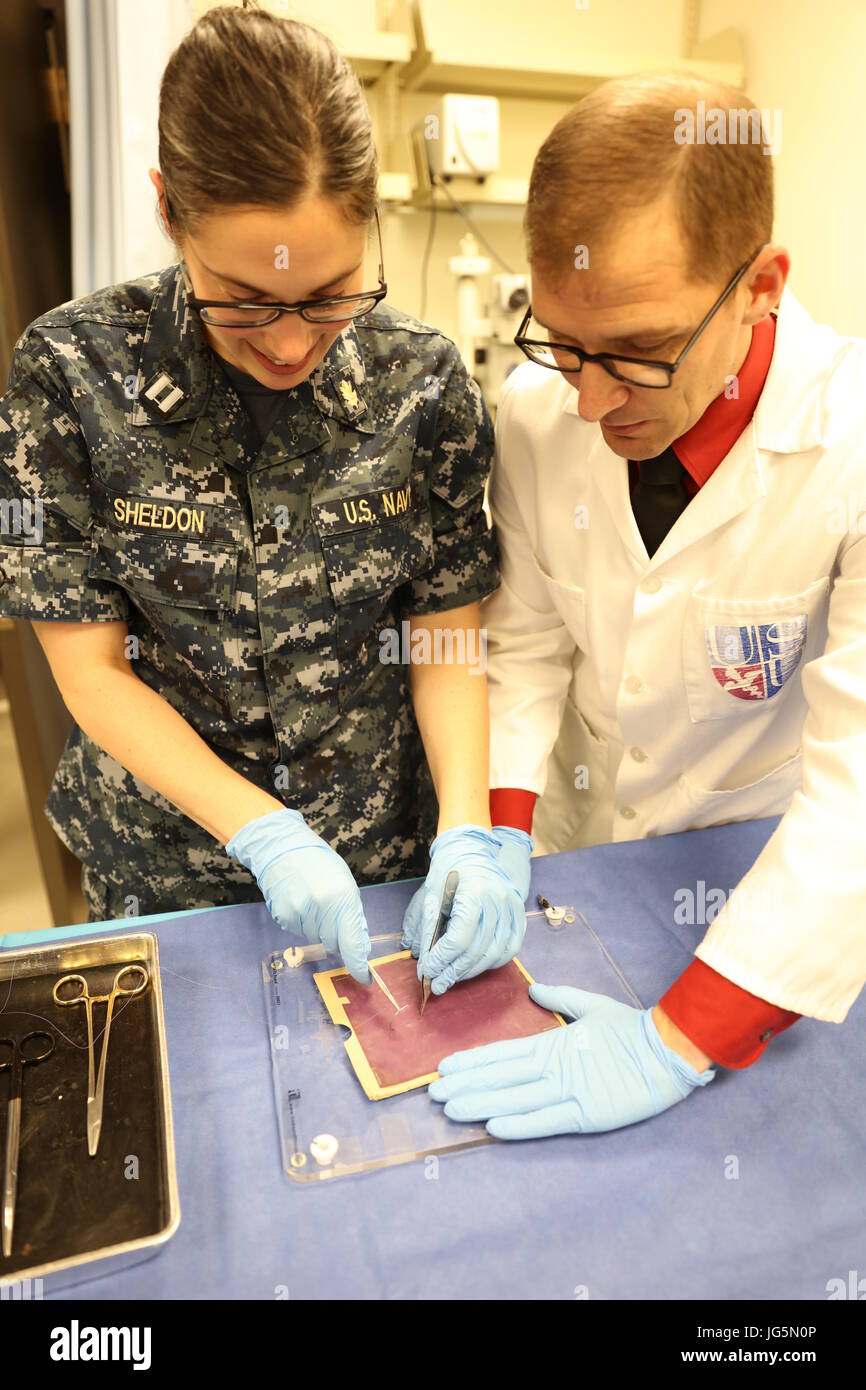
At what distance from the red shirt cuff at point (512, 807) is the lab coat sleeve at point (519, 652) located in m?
0.01

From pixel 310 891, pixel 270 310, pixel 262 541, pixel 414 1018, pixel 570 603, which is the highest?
pixel 270 310

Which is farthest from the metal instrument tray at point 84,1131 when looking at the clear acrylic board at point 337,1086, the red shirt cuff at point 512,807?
the red shirt cuff at point 512,807

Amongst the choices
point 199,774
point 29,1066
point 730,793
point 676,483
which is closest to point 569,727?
point 730,793

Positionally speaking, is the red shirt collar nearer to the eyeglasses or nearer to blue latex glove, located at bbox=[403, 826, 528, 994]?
the eyeglasses

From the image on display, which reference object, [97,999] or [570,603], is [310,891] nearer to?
[97,999]

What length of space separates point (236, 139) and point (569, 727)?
1039 millimetres

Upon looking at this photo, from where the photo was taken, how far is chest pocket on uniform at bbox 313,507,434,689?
4.03 feet

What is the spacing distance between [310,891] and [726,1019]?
0.47 m

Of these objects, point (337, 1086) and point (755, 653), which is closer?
point (337, 1086)

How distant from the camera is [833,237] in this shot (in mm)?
2436

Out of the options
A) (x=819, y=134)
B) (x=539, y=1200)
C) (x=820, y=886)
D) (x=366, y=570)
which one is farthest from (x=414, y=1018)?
(x=819, y=134)

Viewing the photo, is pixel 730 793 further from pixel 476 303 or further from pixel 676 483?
pixel 476 303

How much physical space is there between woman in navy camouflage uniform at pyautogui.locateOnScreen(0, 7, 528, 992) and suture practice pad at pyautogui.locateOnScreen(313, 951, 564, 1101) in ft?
0.11

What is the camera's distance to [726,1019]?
0.97m
